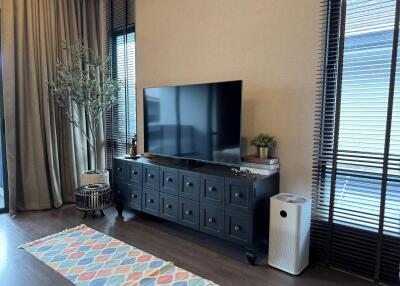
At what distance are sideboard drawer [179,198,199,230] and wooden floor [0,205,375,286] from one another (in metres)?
0.19

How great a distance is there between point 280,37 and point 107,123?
9.02 ft

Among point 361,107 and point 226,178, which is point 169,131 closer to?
point 226,178

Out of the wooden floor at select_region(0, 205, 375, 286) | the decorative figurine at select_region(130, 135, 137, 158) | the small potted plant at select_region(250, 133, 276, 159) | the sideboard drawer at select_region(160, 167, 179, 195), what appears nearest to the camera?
the wooden floor at select_region(0, 205, 375, 286)

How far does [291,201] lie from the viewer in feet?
7.64

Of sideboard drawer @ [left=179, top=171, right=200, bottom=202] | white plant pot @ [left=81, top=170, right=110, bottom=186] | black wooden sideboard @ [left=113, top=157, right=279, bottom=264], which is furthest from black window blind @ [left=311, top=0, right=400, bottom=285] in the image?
white plant pot @ [left=81, top=170, right=110, bottom=186]

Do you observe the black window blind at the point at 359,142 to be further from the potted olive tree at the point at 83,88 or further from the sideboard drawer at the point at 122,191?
the potted olive tree at the point at 83,88

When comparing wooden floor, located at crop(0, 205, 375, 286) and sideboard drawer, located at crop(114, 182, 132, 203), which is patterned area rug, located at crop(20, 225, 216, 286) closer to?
wooden floor, located at crop(0, 205, 375, 286)

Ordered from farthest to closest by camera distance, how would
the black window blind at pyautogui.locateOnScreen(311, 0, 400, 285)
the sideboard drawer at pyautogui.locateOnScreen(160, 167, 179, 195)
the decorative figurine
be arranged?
1. the decorative figurine
2. the sideboard drawer at pyautogui.locateOnScreen(160, 167, 179, 195)
3. the black window blind at pyautogui.locateOnScreen(311, 0, 400, 285)

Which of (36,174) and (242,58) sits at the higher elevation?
(242,58)

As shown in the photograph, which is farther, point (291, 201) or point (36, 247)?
Answer: point (36, 247)

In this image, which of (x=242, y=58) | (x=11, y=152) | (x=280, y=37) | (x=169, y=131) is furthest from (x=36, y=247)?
(x=280, y=37)

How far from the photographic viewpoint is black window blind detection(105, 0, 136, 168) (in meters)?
3.93

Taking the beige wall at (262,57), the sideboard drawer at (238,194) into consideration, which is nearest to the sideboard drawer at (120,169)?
the beige wall at (262,57)

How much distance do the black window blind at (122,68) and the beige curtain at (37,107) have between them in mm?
402
